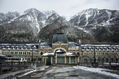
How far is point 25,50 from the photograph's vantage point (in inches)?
5310

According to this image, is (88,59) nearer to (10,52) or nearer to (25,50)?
(25,50)

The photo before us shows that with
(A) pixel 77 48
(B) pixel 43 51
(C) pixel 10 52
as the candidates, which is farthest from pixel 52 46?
(C) pixel 10 52

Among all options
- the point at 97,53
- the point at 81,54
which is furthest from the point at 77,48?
the point at 97,53

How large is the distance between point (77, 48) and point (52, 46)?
15.4 metres

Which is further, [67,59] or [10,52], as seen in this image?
[10,52]

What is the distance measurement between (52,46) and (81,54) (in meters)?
18.3

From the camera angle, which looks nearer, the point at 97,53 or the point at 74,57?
the point at 74,57

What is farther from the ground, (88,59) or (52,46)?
(52,46)

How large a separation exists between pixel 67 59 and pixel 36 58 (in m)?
25.5

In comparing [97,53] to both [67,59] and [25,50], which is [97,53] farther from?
[25,50]

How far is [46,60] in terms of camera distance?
110312 millimetres

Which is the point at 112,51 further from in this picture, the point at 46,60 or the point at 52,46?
the point at 46,60

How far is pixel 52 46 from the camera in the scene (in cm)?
13262

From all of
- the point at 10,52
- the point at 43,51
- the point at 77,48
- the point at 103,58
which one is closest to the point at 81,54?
the point at 77,48
